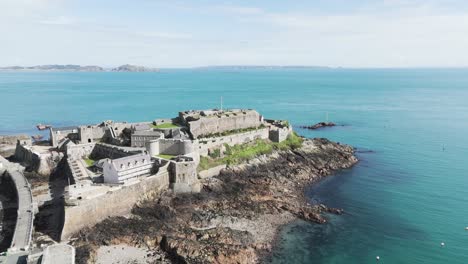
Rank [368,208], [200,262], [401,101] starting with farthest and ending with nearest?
[401,101] < [368,208] < [200,262]

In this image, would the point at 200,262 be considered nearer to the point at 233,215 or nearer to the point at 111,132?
the point at 233,215

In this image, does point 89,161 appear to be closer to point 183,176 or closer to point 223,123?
point 183,176

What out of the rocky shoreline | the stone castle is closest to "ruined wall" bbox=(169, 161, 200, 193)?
the stone castle

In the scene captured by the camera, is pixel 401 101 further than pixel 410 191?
Yes

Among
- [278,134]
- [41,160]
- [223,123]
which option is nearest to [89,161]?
[41,160]

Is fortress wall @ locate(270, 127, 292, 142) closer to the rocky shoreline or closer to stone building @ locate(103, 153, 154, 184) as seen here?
the rocky shoreline

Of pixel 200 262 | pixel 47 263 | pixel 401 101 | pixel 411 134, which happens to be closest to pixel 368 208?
pixel 200 262
